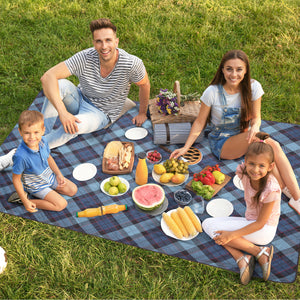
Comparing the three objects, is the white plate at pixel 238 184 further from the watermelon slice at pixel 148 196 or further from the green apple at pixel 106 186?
the green apple at pixel 106 186

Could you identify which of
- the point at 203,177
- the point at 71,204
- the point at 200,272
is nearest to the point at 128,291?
the point at 200,272

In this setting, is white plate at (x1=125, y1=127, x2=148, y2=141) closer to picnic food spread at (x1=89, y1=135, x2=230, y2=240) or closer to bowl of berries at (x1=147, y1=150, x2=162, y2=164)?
picnic food spread at (x1=89, y1=135, x2=230, y2=240)

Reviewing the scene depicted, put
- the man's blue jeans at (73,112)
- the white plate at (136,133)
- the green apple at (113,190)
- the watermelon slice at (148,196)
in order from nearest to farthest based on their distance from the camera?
the watermelon slice at (148,196), the green apple at (113,190), the man's blue jeans at (73,112), the white plate at (136,133)

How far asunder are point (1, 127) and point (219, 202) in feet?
12.4

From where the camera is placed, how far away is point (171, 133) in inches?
212

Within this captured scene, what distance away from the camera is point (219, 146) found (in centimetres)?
517

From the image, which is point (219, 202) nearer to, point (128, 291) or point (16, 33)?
point (128, 291)

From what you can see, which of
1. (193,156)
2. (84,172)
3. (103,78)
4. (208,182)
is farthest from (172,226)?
(103,78)

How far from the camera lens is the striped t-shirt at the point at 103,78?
524 centimetres

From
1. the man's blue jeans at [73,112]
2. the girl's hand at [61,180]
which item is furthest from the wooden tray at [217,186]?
the man's blue jeans at [73,112]

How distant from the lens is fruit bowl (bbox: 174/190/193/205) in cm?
461

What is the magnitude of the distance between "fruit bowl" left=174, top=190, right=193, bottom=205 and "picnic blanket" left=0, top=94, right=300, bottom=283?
0.11 metres

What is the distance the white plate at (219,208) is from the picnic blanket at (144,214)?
0.08 metres

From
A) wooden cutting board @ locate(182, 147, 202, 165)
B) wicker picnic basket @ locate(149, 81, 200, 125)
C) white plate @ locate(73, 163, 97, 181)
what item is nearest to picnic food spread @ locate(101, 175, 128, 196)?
white plate @ locate(73, 163, 97, 181)
